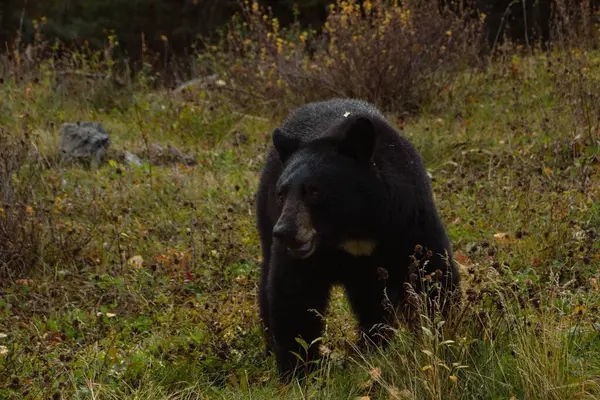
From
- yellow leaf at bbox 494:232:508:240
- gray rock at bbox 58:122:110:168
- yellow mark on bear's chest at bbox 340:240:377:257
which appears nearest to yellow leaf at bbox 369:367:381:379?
yellow mark on bear's chest at bbox 340:240:377:257

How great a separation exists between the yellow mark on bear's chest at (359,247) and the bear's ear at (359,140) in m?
0.36

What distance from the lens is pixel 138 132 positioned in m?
8.45

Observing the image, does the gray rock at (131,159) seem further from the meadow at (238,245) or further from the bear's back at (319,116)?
the bear's back at (319,116)

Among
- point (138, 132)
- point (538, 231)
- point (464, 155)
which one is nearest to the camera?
point (538, 231)

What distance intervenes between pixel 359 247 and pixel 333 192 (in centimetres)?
33

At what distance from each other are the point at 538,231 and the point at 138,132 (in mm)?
4818

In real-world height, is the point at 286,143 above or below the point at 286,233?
above

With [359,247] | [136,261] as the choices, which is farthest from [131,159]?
[359,247]

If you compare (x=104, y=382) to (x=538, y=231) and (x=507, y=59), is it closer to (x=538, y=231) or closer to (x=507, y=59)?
(x=538, y=231)

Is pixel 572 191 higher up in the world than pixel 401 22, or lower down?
lower down

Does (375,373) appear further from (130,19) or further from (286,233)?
(130,19)

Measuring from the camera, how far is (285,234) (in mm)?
3189

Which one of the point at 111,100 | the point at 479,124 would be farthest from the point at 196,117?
the point at 479,124

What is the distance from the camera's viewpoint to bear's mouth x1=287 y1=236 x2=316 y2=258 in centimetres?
326
